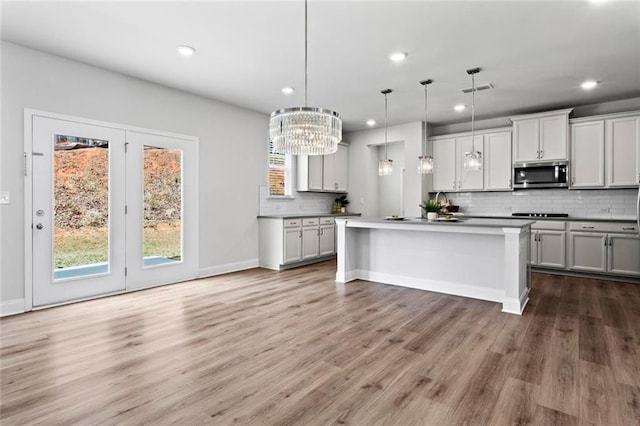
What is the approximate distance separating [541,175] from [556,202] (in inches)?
Answer: 26.1

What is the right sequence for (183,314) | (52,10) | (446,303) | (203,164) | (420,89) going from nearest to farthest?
1. (52,10)
2. (183,314)
3. (446,303)
4. (420,89)
5. (203,164)

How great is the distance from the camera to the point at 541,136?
5.55 m

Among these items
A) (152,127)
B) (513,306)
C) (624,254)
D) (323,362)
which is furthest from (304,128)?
(624,254)

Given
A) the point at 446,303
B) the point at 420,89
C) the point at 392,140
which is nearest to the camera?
the point at 446,303

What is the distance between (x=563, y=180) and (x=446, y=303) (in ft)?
10.9

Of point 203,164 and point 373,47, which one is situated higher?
point 373,47

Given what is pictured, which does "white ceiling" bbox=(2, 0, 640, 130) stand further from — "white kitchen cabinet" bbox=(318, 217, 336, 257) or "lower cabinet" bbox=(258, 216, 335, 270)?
"white kitchen cabinet" bbox=(318, 217, 336, 257)

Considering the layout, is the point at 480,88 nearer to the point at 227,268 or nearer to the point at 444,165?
the point at 444,165

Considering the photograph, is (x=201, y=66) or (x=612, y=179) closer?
(x=201, y=66)

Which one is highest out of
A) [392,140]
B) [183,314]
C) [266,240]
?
[392,140]

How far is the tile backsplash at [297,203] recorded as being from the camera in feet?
20.3

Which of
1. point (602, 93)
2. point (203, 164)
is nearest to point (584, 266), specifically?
point (602, 93)

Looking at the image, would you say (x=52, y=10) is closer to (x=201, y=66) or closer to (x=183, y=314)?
(x=201, y=66)

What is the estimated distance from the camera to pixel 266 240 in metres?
6.00
